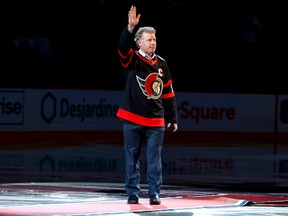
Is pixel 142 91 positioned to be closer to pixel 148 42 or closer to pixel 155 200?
pixel 148 42

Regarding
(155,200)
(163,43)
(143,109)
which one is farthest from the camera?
(163,43)

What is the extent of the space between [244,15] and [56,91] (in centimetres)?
696

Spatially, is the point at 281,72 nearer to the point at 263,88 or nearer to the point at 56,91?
the point at 263,88

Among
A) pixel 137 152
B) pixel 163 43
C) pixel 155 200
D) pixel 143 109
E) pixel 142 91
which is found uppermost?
pixel 163 43

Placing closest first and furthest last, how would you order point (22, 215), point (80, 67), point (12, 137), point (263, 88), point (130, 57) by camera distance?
point (22, 215)
point (130, 57)
point (12, 137)
point (80, 67)
point (263, 88)

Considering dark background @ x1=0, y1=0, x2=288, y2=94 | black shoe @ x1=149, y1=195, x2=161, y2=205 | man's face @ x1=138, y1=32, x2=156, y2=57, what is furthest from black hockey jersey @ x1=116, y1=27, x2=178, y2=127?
dark background @ x1=0, y1=0, x2=288, y2=94

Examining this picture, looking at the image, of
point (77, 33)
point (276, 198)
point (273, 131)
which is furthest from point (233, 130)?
point (276, 198)

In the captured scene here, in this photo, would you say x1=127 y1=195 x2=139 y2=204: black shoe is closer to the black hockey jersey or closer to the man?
the man

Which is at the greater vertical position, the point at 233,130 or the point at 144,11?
the point at 144,11

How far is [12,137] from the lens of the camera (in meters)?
22.9

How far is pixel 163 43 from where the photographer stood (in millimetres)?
26734

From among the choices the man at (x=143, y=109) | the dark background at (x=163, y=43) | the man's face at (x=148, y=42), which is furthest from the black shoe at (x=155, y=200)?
the dark background at (x=163, y=43)

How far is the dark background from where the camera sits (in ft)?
79.3

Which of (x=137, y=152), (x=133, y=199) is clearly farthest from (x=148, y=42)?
(x=133, y=199)
